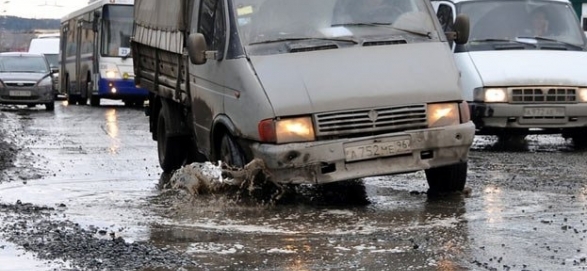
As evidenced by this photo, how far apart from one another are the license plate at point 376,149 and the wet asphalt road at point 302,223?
16.9 inches

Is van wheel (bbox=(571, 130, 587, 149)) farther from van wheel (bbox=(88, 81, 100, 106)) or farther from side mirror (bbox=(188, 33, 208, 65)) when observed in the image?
van wheel (bbox=(88, 81, 100, 106))

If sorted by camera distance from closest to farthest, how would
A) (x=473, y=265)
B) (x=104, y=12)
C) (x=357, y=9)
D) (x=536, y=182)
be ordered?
(x=473, y=265)
(x=357, y=9)
(x=536, y=182)
(x=104, y=12)

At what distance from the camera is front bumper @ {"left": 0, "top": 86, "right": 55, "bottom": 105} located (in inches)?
1228

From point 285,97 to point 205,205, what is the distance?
116cm

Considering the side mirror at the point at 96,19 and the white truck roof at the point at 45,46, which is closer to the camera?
the side mirror at the point at 96,19

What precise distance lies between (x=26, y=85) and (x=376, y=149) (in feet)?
77.7

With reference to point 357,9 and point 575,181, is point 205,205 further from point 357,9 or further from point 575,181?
point 575,181

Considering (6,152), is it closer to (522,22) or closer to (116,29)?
(522,22)

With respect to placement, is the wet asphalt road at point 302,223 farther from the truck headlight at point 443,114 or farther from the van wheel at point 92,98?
the van wheel at point 92,98

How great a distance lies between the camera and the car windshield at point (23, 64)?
1291 inches

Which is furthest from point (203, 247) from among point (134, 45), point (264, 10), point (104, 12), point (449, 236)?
point (104, 12)

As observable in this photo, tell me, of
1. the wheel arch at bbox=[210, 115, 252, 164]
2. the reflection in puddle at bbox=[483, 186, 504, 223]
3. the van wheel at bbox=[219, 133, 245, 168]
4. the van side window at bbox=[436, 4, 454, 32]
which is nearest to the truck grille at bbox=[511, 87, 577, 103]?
the van side window at bbox=[436, 4, 454, 32]

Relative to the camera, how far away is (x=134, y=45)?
14.5 metres

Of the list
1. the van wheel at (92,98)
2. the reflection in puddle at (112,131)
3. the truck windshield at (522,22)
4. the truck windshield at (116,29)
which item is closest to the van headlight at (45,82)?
the truck windshield at (116,29)
